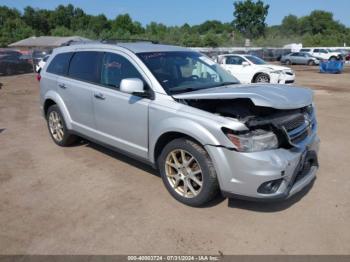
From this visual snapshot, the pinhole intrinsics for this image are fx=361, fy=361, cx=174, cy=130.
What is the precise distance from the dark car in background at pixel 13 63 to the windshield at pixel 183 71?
2202 centimetres

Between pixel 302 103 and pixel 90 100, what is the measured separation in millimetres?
2843

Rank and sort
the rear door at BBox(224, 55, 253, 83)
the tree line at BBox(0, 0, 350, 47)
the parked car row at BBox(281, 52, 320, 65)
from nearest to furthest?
the rear door at BBox(224, 55, 253, 83)
the parked car row at BBox(281, 52, 320, 65)
the tree line at BBox(0, 0, 350, 47)

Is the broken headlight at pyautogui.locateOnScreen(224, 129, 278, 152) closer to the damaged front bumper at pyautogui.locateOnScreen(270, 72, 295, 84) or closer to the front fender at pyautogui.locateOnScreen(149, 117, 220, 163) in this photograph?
the front fender at pyautogui.locateOnScreen(149, 117, 220, 163)

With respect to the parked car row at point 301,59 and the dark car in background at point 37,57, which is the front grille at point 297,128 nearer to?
the dark car in background at point 37,57

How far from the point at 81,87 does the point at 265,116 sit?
9.19 feet

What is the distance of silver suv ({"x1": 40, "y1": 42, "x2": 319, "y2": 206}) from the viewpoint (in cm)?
352

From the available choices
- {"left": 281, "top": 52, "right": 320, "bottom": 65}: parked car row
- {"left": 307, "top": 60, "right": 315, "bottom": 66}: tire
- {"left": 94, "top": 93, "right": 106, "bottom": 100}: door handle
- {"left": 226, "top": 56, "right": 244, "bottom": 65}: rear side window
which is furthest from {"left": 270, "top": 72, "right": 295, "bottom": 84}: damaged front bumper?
{"left": 307, "top": 60, "right": 315, "bottom": 66}: tire

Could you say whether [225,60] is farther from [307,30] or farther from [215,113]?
[307,30]

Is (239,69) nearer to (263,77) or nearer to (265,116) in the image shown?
(263,77)

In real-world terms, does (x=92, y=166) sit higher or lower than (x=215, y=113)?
lower

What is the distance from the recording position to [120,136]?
15.5 feet

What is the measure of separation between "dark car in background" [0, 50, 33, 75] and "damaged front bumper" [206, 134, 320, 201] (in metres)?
23.6

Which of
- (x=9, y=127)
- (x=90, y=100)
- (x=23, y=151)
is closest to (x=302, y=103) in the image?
(x=90, y=100)

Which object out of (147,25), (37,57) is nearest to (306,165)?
(37,57)
